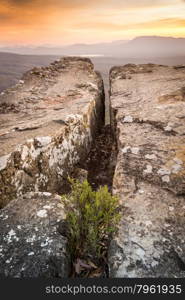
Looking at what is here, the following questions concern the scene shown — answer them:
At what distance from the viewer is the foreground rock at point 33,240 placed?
2.14 m

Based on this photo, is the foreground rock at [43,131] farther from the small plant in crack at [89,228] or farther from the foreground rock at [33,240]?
the small plant in crack at [89,228]

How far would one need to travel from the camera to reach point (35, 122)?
4.77 meters

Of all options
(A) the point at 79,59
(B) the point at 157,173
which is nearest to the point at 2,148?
(B) the point at 157,173

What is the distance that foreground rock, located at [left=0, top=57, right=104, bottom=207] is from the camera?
3421 millimetres

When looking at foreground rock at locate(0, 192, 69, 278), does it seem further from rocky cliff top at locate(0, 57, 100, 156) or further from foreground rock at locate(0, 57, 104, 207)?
rocky cliff top at locate(0, 57, 100, 156)

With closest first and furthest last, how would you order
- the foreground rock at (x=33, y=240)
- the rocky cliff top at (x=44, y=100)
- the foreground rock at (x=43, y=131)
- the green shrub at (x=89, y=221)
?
the foreground rock at (x=33, y=240), the green shrub at (x=89, y=221), the foreground rock at (x=43, y=131), the rocky cliff top at (x=44, y=100)

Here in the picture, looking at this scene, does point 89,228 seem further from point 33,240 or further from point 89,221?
point 33,240

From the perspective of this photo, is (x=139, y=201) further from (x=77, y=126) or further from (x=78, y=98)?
(x=78, y=98)

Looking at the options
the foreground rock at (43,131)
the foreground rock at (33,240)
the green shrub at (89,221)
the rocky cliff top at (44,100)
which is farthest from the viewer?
→ the rocky cliff top at (44,100)

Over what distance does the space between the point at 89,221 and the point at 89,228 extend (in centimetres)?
11

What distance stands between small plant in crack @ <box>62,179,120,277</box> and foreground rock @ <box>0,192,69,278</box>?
13 cm

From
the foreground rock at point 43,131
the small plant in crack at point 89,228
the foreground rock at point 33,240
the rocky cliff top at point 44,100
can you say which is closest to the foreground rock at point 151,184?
the small plant in crack at point 89,228

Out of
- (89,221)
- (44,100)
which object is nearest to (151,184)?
(89,221)

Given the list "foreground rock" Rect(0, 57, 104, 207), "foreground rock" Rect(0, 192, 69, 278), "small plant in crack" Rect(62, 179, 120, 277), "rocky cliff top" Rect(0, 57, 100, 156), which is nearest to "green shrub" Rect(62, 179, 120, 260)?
"small plant in crack" Rect(62, 179, 120, 277)
